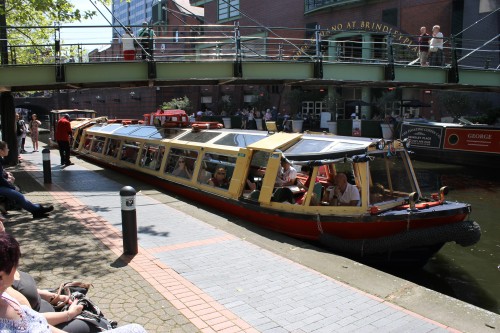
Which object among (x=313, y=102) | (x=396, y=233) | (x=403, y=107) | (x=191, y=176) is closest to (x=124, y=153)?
(x=191, y=176)

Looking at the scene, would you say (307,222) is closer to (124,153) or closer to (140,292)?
(140,292)

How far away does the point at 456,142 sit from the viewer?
22.5m

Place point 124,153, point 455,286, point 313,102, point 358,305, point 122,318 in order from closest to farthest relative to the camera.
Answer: point 122,318 → point 358,305 → point 455,286 → point 124,153 → point 313,102

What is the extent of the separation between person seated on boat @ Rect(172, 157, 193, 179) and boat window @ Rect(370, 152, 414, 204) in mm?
5274

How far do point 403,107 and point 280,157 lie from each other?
26.1 metres

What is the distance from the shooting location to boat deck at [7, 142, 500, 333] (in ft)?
16.0

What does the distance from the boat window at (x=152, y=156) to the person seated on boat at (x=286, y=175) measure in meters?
5.19

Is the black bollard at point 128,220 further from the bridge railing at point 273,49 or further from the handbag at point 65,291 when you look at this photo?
A: the bridge railing at point 273,49

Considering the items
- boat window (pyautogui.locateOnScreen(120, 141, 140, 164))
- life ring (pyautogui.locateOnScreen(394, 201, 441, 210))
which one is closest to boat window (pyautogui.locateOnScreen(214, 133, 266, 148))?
life ring (pyautogui.locateOnScreen(394, 201, 441, 210))

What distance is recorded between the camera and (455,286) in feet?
27.2

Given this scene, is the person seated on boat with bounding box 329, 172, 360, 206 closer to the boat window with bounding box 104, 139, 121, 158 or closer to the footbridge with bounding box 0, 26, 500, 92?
the footbridge with bounding box 0, 26, 500, 92

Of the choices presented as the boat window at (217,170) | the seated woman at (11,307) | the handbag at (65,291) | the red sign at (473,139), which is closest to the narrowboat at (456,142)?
the red sign at (473,139)

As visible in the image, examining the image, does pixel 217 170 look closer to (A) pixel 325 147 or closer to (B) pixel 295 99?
(A) pixel 325 147

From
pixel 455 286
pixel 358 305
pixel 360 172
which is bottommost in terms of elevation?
pixel 455 286
